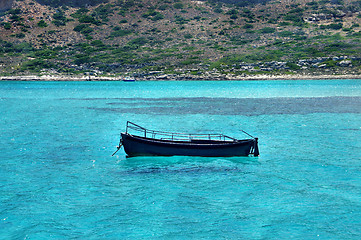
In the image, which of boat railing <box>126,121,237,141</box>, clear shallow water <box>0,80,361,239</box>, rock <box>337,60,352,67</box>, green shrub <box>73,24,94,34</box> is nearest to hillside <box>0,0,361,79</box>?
green shrub <box>73,24,94,34</box>

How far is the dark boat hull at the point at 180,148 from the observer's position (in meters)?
33.5

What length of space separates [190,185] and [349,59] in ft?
462

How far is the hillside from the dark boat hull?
398ft

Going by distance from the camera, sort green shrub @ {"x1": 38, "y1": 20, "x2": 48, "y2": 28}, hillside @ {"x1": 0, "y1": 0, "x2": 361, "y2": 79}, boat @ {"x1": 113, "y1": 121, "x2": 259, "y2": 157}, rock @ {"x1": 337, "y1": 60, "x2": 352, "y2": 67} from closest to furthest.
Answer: boat @ {"x1": 113, "y1": 121, "x2": 259, "y2": 157} → rock @ {"x1": 337, "y1": 60, "x2": 352, "y2": 67} → hillside @ {"x1": 0, "y1": 0, "x2": 361, "y2": 79} → green shrub @ {"x1": 38, "y1": 20, "x2": 48, "y2": 28}

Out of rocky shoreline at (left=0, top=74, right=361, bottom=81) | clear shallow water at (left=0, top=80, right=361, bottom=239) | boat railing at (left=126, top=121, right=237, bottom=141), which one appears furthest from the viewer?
rocky shoreline at (left=0, top=74, right=361, bottom=81)

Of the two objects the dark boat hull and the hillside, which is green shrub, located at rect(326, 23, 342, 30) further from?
the dark boat hull

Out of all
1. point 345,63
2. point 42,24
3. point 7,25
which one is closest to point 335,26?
point 345,63

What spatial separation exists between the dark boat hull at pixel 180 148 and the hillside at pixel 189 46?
12125cm

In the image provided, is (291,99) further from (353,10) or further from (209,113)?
(353,10)

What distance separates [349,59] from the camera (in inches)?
5901

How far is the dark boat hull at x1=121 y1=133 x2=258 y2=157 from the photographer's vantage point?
3350cm

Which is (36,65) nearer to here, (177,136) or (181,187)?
(177,136)

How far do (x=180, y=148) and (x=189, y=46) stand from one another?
149205mm

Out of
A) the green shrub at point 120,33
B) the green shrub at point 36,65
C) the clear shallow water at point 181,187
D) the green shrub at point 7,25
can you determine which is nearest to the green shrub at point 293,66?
the green shrub at point 120,33
